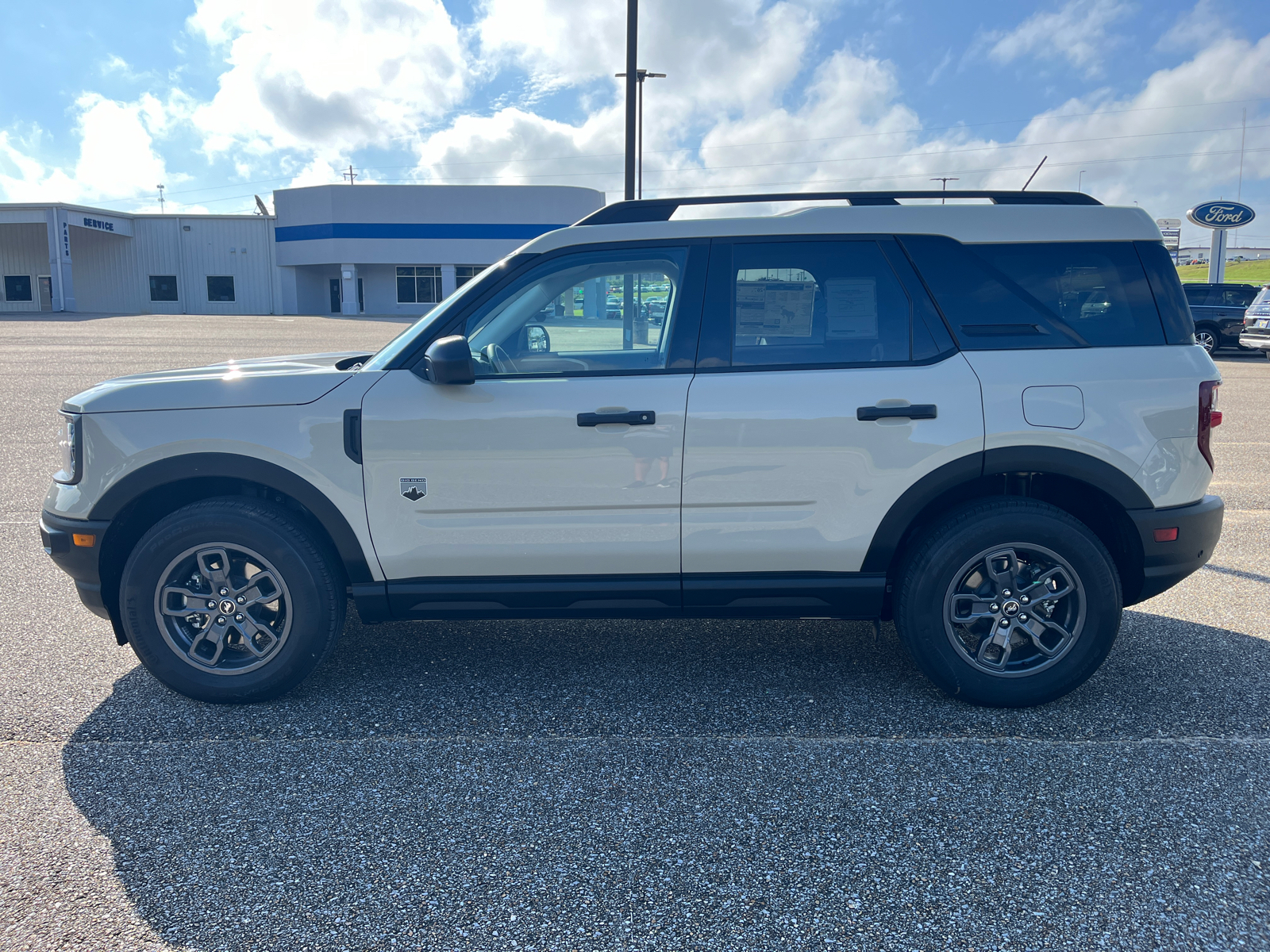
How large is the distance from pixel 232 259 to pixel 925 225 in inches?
2341

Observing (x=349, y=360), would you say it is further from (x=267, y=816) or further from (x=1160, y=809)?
(x=1160, y=809)

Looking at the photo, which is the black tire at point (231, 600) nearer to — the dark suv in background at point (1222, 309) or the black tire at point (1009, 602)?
the black tire at point (1009, 602)

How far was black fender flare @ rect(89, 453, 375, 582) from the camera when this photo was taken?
3.71 meters

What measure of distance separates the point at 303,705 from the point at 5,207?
194ft

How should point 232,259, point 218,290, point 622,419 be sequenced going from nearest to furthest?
point 622,419 < point 232,259 < point 218,290

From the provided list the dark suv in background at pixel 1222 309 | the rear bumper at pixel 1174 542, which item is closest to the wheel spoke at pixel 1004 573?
the rear bumper at pixel 1174 542

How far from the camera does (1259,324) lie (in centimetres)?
2128

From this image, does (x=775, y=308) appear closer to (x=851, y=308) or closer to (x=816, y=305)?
(x=816, y=305)

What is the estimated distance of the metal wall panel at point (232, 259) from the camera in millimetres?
55812

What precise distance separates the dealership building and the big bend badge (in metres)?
47.1

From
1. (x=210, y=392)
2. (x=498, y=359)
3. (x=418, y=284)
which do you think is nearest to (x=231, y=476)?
(x=210, y=392)

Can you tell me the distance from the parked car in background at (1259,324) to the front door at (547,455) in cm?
2227

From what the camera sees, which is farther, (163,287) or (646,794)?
(163,287)

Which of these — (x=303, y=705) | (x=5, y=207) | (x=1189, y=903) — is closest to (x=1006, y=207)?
(x=1189, y=903)
